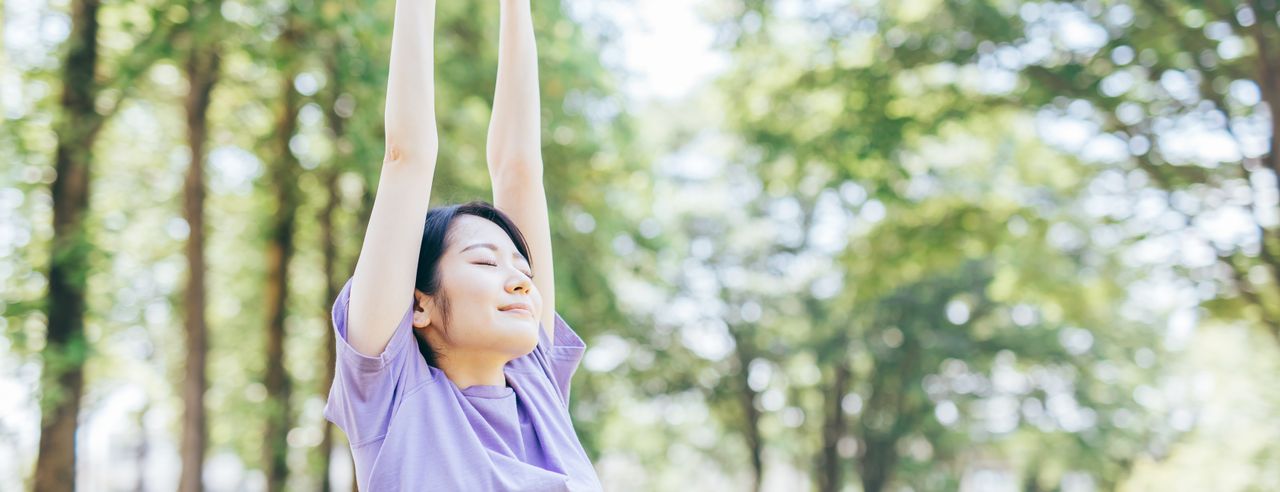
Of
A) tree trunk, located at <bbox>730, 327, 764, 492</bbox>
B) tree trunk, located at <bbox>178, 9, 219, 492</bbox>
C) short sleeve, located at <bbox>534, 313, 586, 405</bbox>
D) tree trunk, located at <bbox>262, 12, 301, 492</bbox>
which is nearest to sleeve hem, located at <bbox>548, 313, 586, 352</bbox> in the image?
short sleeve, located at <bbox>534, 313, 586, 405</bbox>

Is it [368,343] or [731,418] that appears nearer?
[368,343]

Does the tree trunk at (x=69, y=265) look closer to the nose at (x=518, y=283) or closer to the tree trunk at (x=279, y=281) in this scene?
the tree trunk at (x=279, y=281)

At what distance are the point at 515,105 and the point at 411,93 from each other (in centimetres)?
36

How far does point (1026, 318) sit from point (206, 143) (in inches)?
514

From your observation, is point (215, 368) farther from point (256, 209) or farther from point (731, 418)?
point (731, 418)

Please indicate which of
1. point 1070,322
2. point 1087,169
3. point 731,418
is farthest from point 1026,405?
point 1087,169

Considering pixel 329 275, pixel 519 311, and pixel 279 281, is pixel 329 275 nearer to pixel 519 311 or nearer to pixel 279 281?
pixel 279 281

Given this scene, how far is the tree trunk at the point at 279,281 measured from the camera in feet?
32.6

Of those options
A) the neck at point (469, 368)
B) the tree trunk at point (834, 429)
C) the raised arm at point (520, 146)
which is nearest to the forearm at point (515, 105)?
the raised arm at point (520, 146)

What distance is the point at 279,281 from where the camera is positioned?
10570mm

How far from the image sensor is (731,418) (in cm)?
2112

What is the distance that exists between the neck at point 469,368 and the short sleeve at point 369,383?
0.30 ft

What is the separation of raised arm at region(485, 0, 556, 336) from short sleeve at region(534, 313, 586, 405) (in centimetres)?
2

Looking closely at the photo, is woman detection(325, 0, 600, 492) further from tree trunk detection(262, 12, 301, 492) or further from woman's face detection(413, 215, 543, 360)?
tree trunk detection(262, 12, 301, 492)
